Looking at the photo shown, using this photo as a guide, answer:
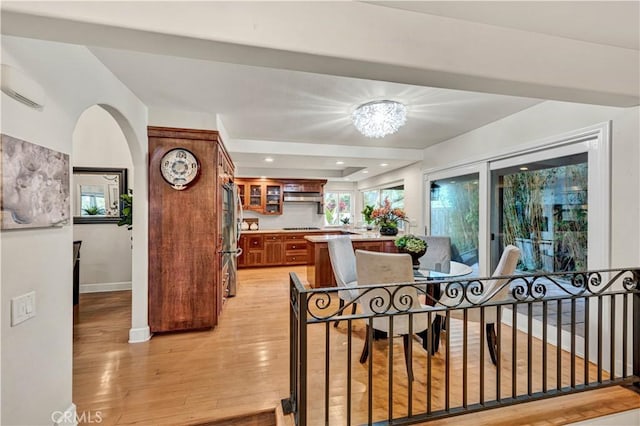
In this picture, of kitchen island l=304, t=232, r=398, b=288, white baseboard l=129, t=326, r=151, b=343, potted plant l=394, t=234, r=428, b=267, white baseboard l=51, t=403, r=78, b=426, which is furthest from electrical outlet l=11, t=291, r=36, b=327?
kitchen island l=304, t=232, r=398, b=288

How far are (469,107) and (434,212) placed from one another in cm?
208

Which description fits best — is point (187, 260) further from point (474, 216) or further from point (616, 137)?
point (616, 137)

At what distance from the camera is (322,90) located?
2.53m

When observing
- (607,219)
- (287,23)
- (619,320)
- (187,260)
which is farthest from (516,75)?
(187,260)

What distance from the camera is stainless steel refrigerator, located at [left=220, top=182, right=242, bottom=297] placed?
3592 millimetres

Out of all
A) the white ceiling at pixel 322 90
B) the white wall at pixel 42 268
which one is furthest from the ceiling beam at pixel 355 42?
the white wall at pixel 42 268

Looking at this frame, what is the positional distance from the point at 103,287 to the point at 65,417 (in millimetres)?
3414

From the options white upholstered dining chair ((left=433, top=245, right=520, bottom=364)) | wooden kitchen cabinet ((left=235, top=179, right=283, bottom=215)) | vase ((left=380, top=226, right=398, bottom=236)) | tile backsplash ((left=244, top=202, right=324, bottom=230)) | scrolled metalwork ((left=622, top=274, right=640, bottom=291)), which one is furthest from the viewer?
tile backsplash ((left=244, top=202, right=324, bottom=230))

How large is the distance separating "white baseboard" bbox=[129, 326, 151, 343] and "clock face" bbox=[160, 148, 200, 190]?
4.77ft

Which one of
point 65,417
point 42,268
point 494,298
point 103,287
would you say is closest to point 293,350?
point 65,417

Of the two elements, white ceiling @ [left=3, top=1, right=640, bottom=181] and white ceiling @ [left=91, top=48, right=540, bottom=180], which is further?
white ceiling @ [left=91, top=48, right=540, bottom=180]

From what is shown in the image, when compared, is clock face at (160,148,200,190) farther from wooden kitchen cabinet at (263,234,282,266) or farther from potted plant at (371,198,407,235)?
wooden kitchen cabinet at (263,234,282,266)

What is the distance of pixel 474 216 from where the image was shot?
385 centimetres

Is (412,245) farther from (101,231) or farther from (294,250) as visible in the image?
(101,231)
